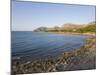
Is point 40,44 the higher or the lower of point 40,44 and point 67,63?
the higher

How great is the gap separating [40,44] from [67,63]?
48cm

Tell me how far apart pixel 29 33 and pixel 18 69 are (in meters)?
0.50

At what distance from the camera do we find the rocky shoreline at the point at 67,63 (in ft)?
8.43

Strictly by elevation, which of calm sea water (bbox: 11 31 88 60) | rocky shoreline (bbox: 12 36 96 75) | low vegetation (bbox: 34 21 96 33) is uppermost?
low vegetation (bbox: 34 21 96 33)

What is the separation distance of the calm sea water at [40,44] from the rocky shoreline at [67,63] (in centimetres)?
7

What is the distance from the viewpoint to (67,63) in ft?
9.02

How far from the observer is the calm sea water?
254 cm

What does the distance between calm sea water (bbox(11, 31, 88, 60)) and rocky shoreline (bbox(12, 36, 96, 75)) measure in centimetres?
7

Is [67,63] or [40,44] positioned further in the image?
[67,63]

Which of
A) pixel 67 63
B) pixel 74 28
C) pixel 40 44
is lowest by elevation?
pixel 67 63

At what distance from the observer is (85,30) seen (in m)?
2.88

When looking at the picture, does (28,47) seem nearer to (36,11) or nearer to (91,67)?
(36,11)
